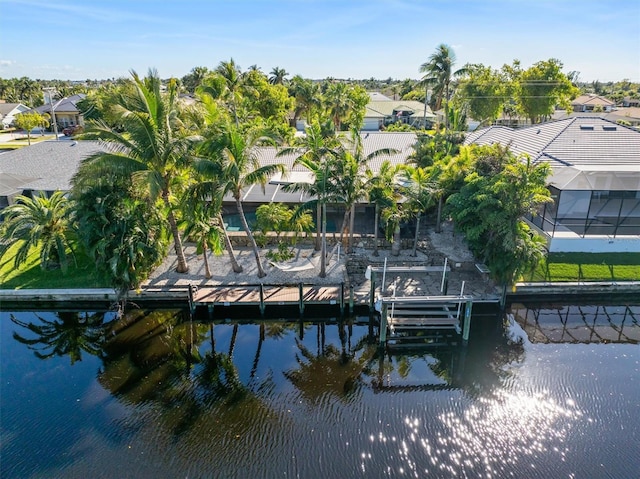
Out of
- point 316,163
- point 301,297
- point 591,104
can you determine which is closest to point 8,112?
point 316,163

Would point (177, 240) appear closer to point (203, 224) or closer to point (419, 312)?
point (203, 224)

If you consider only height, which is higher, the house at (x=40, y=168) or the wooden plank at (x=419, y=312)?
the house at (x=40, y=168)

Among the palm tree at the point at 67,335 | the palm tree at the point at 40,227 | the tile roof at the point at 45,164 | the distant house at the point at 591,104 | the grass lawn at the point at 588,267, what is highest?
the distant house at the point at 591,104

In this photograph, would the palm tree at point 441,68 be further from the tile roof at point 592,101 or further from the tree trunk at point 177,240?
the tile roof at point 592,101

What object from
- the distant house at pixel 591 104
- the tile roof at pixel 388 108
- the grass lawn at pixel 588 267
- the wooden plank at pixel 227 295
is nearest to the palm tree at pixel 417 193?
the grass lawn at pixel 588 267

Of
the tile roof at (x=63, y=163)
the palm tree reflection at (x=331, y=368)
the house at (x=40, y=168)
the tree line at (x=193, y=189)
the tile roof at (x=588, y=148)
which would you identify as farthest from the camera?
the house at (x=40, y=168)

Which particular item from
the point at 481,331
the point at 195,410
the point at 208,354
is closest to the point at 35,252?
the point at 208,354

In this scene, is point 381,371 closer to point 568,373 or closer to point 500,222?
point 568,373
